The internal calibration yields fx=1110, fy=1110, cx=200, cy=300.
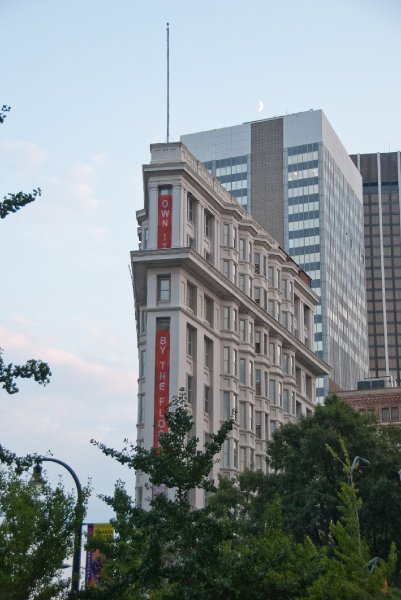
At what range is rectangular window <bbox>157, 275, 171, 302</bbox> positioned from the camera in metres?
80.9

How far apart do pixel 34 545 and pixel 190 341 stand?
4350 centimetres

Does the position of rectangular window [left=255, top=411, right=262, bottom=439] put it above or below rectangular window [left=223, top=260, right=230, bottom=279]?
below

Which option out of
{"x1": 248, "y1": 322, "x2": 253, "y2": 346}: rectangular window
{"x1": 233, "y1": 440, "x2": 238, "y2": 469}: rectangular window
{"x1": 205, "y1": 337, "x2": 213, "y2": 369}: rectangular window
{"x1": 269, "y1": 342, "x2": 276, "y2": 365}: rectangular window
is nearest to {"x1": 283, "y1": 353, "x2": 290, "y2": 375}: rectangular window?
{"x1": 269, "y1": 342, "x2": 276, "y2": 365}: rectangular window

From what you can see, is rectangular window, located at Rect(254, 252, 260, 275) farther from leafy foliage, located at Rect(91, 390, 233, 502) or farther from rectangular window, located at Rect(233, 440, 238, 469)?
leafy foliage, located at Rect(91, 390, 233, 502)

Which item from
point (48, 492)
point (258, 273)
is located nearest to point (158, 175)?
point (258, 273)

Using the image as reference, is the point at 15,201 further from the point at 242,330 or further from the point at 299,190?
the point at 299,190

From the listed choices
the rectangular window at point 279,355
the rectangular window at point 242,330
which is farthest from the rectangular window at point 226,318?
the rectangular window at point 279,355

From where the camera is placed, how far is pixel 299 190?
550 feet

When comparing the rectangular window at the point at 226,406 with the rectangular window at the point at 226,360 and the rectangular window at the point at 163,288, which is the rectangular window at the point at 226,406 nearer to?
the rectangular window at the point at 226,360

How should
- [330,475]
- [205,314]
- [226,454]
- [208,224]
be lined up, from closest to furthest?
[330,475], [226,454], [205,314], [208,224]

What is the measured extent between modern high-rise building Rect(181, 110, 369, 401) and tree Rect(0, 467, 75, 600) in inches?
4950

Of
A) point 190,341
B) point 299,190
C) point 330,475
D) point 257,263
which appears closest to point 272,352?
point 257,263

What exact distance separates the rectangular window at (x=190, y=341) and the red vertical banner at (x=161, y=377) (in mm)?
2615

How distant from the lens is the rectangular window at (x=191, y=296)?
272ft
